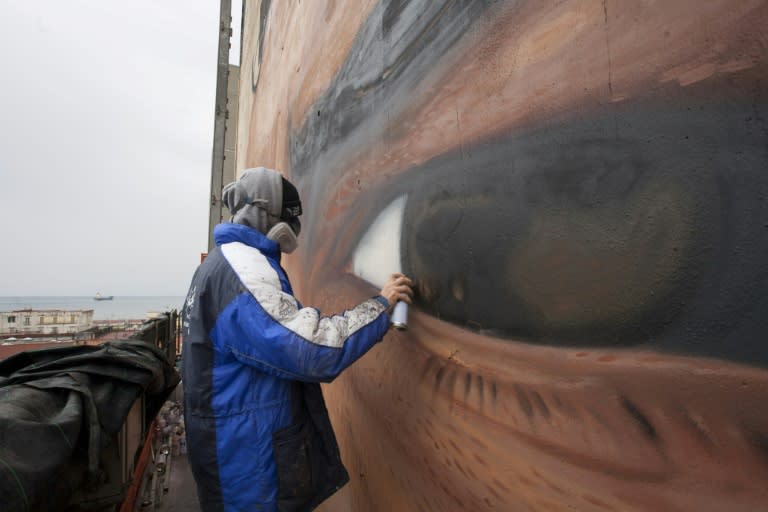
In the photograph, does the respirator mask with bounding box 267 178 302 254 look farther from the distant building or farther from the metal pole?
the distant building

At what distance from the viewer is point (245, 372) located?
56.4 inches

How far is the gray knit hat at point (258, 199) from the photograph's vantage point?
164 centimetres

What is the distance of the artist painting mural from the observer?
57 cm

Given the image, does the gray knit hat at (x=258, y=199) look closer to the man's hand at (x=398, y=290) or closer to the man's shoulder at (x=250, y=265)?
the man's shoulder at (x=250, y=265)

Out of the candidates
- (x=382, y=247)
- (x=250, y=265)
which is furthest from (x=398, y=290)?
(x=250, y=265)

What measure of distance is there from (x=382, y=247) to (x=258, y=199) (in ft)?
1.73

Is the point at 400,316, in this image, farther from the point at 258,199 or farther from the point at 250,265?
the point at 258,199

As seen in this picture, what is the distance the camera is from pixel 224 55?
8812 mm

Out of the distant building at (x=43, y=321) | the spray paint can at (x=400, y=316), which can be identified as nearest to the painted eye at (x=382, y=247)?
the spray paint can at (x=400, y=316)

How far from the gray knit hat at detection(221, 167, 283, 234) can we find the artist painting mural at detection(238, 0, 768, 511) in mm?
437

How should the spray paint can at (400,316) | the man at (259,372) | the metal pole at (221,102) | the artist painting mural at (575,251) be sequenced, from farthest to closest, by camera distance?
the metal pole at (221,102) < the spray paint can at (400,316) < the man at (259,372) < the artist painting mural at (575,251)

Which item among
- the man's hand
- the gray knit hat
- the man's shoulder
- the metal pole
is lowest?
the man's hand

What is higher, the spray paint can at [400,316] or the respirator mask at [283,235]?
the respirator mask at [283,235]

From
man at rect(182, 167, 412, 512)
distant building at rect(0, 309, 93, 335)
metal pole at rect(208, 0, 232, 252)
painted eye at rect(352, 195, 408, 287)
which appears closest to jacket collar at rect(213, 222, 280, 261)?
man at rect(182, 167, 412, 512)
